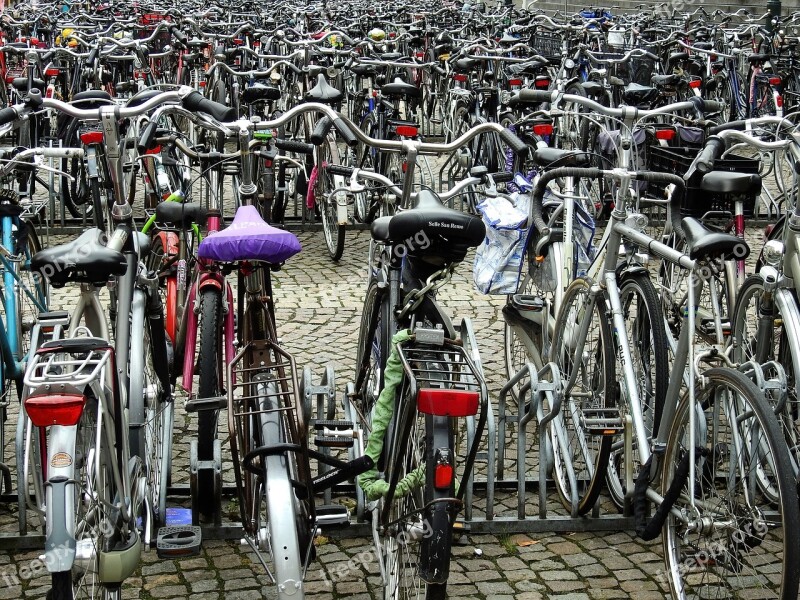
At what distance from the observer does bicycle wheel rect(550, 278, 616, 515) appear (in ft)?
15.4

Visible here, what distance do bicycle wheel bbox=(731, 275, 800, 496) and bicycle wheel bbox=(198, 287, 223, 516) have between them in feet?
6.34

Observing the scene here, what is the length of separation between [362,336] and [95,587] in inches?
79.1

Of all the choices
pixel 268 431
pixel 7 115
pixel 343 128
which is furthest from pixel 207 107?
pixel 268 431

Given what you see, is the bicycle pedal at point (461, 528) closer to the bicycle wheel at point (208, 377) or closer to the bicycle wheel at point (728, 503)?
the bicycle wheel at point (728, 503)

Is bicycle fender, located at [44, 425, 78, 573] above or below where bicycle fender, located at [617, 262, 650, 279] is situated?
below

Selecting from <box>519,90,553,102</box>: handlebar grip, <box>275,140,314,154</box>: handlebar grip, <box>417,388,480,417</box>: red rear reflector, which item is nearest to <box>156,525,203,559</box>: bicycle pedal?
<box>417,388,480,417</box>: red rear reflector

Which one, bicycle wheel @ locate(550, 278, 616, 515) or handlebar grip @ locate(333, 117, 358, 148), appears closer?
handlebar grip @ locate(333, 117, 358, 148)

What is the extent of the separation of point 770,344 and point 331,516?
6.37ft

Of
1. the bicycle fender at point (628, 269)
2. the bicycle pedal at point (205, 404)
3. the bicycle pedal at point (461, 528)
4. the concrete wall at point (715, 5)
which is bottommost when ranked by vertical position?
the bicycle pedal at point (461, 528)

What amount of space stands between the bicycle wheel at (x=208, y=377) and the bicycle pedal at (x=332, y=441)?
0.44m

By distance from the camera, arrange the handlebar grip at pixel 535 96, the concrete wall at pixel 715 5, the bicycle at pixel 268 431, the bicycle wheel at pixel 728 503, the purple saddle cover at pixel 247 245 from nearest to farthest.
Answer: the bicycle at pixel 268 431, the bicycle wheel at pixel 728 503, the purple saddle cover at pixel 247 245, the handlebar grip at pixel 535 96, the concrete wall at pixel 715 5

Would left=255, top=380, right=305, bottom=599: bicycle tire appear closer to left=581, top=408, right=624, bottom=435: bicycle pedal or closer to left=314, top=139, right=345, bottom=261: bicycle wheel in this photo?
left=581, top=408, right=624, bottom=435: bicycle pedal

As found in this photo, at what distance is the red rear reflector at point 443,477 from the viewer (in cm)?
343

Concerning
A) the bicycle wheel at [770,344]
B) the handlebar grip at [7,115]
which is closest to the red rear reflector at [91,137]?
the handlebar grip at [7,115]
